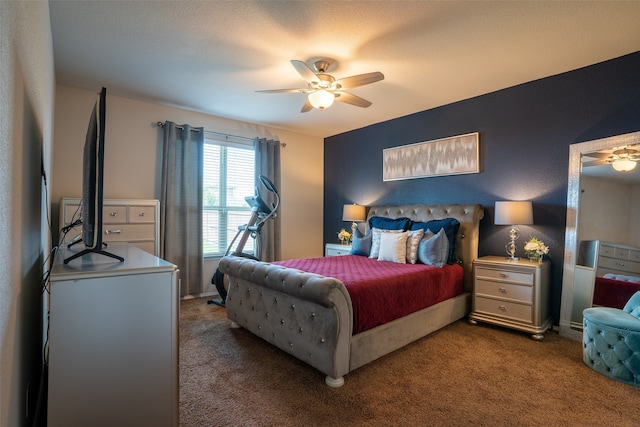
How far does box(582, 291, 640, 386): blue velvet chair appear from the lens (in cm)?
216

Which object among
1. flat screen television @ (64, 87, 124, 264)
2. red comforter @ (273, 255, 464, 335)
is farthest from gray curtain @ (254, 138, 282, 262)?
flat screen television @ (64, 87, 124, 264)

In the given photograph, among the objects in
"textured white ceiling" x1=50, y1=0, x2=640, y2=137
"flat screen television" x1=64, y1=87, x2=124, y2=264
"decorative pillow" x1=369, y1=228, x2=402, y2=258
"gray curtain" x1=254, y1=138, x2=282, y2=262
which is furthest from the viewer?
"gray curtain" x1=254, y1=138, x2=282, y2=262

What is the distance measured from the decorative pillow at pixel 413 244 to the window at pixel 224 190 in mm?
2553

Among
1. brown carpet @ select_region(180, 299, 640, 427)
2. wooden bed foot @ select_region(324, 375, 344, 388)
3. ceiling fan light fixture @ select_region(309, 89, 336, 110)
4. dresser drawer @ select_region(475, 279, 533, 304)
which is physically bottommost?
brown carpet @ select_region(180, 299, 640, 427)

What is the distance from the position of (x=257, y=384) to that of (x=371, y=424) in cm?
82

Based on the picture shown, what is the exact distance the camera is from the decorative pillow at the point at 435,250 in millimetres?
3324

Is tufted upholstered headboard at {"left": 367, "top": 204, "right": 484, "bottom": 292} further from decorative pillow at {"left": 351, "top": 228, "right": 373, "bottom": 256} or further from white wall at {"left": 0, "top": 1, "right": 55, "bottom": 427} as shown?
white wall at {"left": 0, "top": 1, "right": 55, "bottom": 427}

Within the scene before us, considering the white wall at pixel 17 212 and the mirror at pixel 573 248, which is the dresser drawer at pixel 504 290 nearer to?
the mirror at pixel 573 248

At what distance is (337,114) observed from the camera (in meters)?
4.51

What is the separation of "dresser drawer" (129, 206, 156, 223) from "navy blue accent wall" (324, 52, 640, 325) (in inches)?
129

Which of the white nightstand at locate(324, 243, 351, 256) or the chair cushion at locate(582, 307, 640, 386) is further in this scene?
the white nightstand at locate(324, 243, 351, 256)

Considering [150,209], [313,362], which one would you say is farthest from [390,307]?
[150,209]

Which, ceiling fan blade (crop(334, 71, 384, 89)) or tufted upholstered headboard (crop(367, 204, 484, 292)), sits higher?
ceiling fan blade (crop(334, 71, 384, 89))

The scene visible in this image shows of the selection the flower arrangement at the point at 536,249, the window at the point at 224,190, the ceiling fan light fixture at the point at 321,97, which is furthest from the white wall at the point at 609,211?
the window at the point at 224,190
